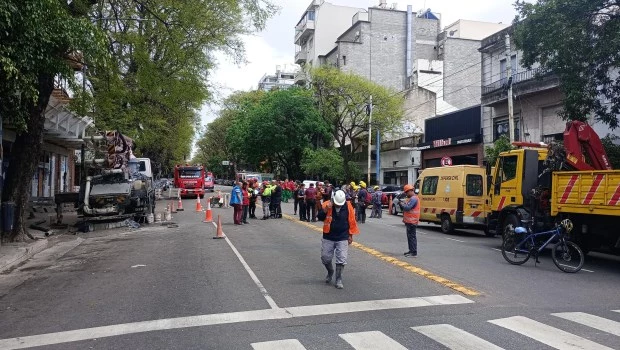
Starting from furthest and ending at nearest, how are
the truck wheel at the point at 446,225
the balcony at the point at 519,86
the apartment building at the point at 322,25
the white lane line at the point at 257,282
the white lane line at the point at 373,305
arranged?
the apartment building at the point at 322,25 → the balcony at the point at 519,86 → the truck wheel at the point at 446,225 → the white lane line at the point at 257,282 → the white lane line at the point at 373,305

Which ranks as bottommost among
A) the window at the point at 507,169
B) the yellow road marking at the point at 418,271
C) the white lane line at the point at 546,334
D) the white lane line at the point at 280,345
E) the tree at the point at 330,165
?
the white lane line at the point at 280,345

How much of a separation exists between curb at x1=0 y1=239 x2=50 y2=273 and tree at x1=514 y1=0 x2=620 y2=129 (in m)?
15.0

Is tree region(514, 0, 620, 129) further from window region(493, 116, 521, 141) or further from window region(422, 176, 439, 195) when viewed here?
window region(493, 116, 521, 141)

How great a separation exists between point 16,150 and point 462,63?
150ft

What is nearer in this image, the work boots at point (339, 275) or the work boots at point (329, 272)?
the work boots at point (339, 275)

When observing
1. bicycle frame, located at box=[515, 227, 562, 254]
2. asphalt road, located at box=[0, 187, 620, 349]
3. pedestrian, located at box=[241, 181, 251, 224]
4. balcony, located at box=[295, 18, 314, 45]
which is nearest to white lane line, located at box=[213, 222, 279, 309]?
asphalt road, located at box=[0, 187, 620, 349]

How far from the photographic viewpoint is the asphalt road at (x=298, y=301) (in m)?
6.06

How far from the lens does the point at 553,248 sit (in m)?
11.1

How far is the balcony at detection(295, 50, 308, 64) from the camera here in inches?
2731

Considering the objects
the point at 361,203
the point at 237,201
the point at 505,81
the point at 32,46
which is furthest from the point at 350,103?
the point at 32,46

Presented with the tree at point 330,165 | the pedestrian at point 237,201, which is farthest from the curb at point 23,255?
the tree at point 330,165

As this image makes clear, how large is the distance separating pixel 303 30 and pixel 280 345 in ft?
212

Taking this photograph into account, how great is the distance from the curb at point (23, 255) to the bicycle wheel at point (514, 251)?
10.9 meters

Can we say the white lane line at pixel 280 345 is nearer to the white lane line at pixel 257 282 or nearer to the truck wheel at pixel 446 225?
the white lane line at pixel 257 282
